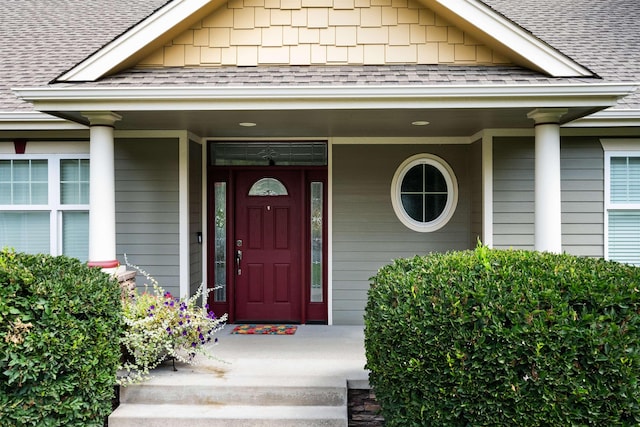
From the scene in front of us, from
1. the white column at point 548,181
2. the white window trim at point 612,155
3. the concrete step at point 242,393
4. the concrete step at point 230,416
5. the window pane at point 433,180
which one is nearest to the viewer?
the concrete step at point 230,416

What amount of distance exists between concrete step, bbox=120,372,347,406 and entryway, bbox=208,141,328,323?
274 cm

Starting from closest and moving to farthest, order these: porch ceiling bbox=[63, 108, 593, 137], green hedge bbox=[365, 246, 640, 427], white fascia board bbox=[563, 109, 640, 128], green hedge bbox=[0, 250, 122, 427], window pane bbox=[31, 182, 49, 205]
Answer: green hedge bbox=[365, 246, 640, 427], green hedge bbox=[0, 250, 122, 427], porch ceiling bbox=[63, 108, 593, 137], white fascia board bbox=[563, 109, 640, 128], window pane bbox=[31, 182, 49, 205]

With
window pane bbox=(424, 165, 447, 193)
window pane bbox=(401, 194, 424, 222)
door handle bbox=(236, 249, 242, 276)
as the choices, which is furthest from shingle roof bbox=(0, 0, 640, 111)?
door handle bbox=(236, 249, 242, 276)

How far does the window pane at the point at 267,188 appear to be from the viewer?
24.4 ft

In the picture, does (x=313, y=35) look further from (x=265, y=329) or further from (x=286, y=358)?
(x=265, y=329)

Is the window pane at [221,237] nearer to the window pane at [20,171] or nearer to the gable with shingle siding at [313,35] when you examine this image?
the gable with shingle siding at [313,35]

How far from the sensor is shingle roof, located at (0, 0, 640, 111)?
5.35 m

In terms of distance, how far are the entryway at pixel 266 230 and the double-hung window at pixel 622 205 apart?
11.8ft

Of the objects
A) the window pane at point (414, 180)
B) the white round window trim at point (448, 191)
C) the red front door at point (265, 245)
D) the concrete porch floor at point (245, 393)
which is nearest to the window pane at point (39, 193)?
the red front door at point (265, 245)

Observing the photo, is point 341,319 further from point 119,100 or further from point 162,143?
point 119,100

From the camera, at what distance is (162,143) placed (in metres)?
6.83

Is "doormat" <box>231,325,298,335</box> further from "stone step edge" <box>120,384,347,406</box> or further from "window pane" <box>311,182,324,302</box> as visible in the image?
"stone step edge" <box>120,384,347,406</box>

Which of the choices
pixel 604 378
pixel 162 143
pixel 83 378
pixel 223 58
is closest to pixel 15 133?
pixel 162 143

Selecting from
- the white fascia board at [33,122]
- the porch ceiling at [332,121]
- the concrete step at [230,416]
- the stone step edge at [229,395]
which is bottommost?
the concrete step at [230,416]
